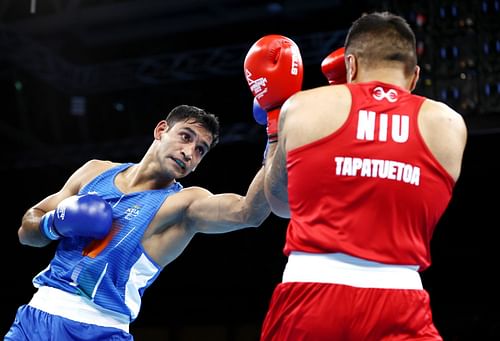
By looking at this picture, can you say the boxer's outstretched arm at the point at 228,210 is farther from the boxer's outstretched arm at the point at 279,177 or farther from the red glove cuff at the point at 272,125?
the boxer's outstretched arm at the point at 279,177

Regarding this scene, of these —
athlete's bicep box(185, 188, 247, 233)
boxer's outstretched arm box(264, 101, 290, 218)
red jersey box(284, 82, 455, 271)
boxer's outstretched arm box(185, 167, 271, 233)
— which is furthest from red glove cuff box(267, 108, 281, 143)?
red jersey box(284, 82, 455, 271)

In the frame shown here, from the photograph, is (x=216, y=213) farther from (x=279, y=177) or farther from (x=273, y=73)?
(x=279, y=177)

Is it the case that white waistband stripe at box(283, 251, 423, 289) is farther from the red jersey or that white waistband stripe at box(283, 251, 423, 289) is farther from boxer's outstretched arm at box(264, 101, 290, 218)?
boxer's outstretched arm at box(264, 101, 290, 218)

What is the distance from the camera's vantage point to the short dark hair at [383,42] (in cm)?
202

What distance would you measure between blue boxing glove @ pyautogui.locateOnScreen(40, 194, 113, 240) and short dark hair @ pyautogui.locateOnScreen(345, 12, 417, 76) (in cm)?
136

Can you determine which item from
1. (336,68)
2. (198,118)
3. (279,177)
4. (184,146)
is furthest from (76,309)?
(336,68)

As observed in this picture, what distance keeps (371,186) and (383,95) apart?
0.86 ft

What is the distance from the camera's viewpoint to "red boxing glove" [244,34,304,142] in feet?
8.93

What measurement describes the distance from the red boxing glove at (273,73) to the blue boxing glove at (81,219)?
0.79 metres

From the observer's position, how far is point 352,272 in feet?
6.22

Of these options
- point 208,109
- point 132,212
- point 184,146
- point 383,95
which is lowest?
point 208,109

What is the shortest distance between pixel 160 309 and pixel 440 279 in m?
4.18

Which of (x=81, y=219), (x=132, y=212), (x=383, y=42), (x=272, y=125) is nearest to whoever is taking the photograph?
(x=383, y=42)

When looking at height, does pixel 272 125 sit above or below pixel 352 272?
above
